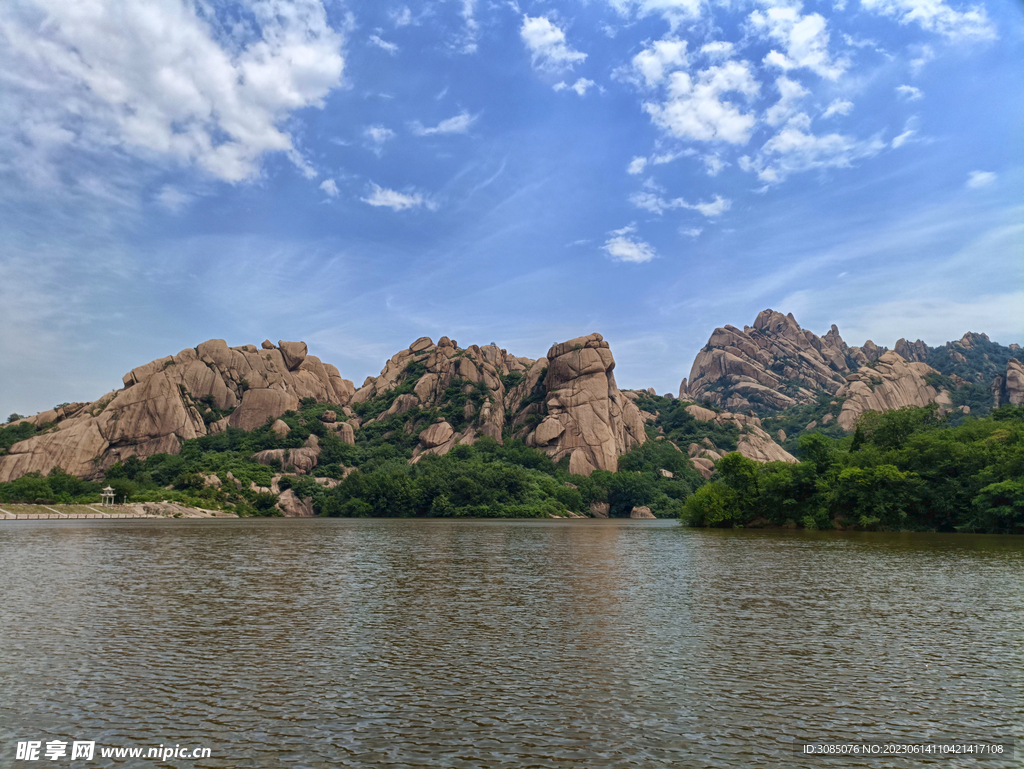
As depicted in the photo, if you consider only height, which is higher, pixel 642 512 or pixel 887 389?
pixel 887 389

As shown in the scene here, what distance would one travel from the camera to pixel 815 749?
8.53 metres

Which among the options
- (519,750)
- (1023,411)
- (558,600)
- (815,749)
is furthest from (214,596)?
(1023,411)

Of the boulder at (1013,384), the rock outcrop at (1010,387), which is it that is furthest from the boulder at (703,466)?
the boulder at (1013,384)

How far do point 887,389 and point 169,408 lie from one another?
16000 centimetres

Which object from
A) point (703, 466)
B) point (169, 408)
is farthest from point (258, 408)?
point (703, 466)

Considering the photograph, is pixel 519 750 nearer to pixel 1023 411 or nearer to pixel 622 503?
pixel 1023 411

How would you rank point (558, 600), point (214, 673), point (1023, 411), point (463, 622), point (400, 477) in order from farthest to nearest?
point (400, 477) → point (1023, 411) → point (558, 600) → point (463, 622) → point (214, 673)

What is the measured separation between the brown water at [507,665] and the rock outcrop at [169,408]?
383 feet

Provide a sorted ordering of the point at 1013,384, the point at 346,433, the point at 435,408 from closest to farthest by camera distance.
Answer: the point at 346,433 → the point at 435,408 → the point at 1013,384

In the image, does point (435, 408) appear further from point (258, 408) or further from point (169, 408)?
point (169, 408)

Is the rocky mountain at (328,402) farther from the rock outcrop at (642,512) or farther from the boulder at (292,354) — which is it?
the rock outcrop at (642,512)

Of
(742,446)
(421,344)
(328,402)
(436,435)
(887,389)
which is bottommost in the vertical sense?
(742,446)

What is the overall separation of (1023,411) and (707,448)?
77624 mm

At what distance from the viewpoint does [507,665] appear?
1256cm
